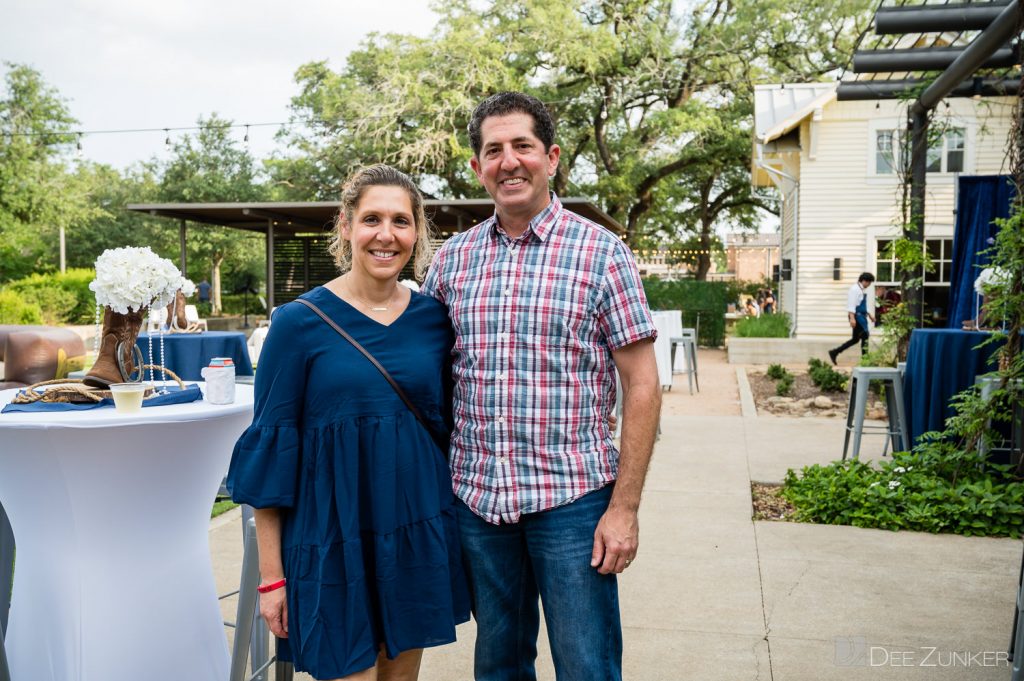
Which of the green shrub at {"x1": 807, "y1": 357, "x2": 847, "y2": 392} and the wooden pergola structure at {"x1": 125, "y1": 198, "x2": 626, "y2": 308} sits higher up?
the wooden pergola structure at {"x1": 125, "y1": 198, "x2": 626, "y2": 308}

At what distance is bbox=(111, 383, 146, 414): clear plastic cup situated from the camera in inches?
92.8

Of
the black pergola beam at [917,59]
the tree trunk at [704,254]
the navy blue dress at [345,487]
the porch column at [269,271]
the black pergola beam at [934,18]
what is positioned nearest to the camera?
the navy blue dress at [345,487]

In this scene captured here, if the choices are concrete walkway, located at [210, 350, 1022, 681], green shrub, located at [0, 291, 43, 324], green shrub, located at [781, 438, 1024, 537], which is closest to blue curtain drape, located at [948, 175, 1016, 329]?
green shrub, located at [781, 438, 1024, 537]

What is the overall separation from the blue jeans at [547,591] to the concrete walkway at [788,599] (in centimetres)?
106

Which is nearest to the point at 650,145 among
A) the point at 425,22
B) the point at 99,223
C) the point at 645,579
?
the point at 425,22

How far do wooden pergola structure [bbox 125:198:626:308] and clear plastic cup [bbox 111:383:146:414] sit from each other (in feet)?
43.8

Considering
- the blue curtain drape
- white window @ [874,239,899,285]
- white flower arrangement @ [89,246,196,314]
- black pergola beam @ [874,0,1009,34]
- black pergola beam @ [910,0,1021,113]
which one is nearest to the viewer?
white flower arrangement @ [89,246,196,314]

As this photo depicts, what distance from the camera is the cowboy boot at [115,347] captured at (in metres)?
2.71

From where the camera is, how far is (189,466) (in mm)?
2490

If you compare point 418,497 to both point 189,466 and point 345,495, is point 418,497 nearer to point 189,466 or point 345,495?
point 345,495

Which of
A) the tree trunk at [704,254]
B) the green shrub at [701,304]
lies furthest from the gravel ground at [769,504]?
the tree trunk at [704,254]

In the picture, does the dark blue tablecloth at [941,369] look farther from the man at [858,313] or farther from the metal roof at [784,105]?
the metal roof at [784,105]

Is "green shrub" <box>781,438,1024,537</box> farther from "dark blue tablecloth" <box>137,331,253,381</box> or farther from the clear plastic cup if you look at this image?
"dark blue tablecloth" <box>137,331,253,381</box>

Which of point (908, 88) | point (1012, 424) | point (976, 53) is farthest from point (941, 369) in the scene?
point (908, 88)
